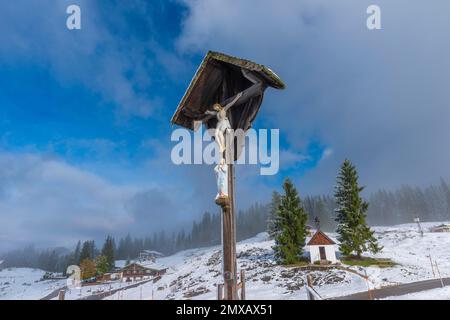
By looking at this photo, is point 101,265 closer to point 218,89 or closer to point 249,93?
point 218,89

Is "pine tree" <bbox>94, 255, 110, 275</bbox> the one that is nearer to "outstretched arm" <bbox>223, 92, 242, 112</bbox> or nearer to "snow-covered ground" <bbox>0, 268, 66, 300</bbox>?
"snow-covered ground" <bbox>0, 268, 66, 300</bbox>

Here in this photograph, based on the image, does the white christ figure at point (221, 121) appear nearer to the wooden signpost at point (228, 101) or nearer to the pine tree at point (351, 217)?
the wooden signpost at point (228, 101)

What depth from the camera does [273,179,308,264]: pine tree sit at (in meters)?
36.0

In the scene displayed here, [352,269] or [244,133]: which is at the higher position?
[244,133]

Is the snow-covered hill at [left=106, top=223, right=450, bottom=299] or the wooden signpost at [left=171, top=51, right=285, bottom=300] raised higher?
the wooden signpost at [left=171, top=51, right=285, bottom=300]

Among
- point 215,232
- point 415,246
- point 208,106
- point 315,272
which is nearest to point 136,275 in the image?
point 315,272

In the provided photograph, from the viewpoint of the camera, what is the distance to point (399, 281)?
24531mm

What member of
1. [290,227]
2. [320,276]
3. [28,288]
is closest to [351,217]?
→ [290,227]

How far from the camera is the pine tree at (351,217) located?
1380 inches

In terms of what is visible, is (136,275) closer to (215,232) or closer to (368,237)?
(368,237)

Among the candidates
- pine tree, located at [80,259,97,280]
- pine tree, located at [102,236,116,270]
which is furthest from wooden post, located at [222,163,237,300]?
pine tree, located at [102,236,116,270]

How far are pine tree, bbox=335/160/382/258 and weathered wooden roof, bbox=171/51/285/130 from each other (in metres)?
34.8

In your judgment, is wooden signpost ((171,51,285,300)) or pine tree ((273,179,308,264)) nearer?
wooden signpost ((171,51,285,300))
